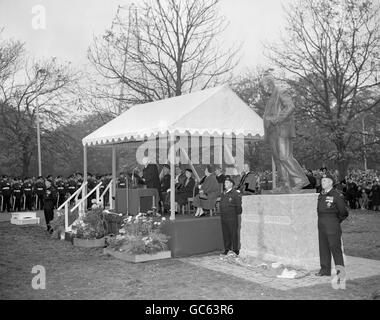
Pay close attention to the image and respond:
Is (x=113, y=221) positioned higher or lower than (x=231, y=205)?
lower

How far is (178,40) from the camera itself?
21.8 m

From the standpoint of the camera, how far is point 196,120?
37.8ft

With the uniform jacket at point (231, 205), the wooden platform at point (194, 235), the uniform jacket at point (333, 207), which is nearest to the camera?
the uniform jacket at point (333, 207)

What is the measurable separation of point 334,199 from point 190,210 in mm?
6559

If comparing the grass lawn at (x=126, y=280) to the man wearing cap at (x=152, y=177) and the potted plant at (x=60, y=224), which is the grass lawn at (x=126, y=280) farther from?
the man wearing cap at (x=152, y=177)

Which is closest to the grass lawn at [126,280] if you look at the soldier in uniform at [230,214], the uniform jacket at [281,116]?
the soldier in uniform at [230,214]

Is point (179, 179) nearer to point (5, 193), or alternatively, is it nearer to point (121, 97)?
point (121, 97)

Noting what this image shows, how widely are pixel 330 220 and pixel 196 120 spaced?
4548 millimetres

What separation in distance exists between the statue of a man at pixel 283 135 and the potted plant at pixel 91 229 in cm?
589

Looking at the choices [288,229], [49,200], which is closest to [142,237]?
[288,229]

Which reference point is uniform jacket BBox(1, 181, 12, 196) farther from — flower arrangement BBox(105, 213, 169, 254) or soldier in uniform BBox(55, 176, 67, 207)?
flower arrangement BBox(105, 213, 169, 254)

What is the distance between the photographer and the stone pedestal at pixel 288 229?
8.97 metres

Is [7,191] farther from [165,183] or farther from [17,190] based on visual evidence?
[165,183]
